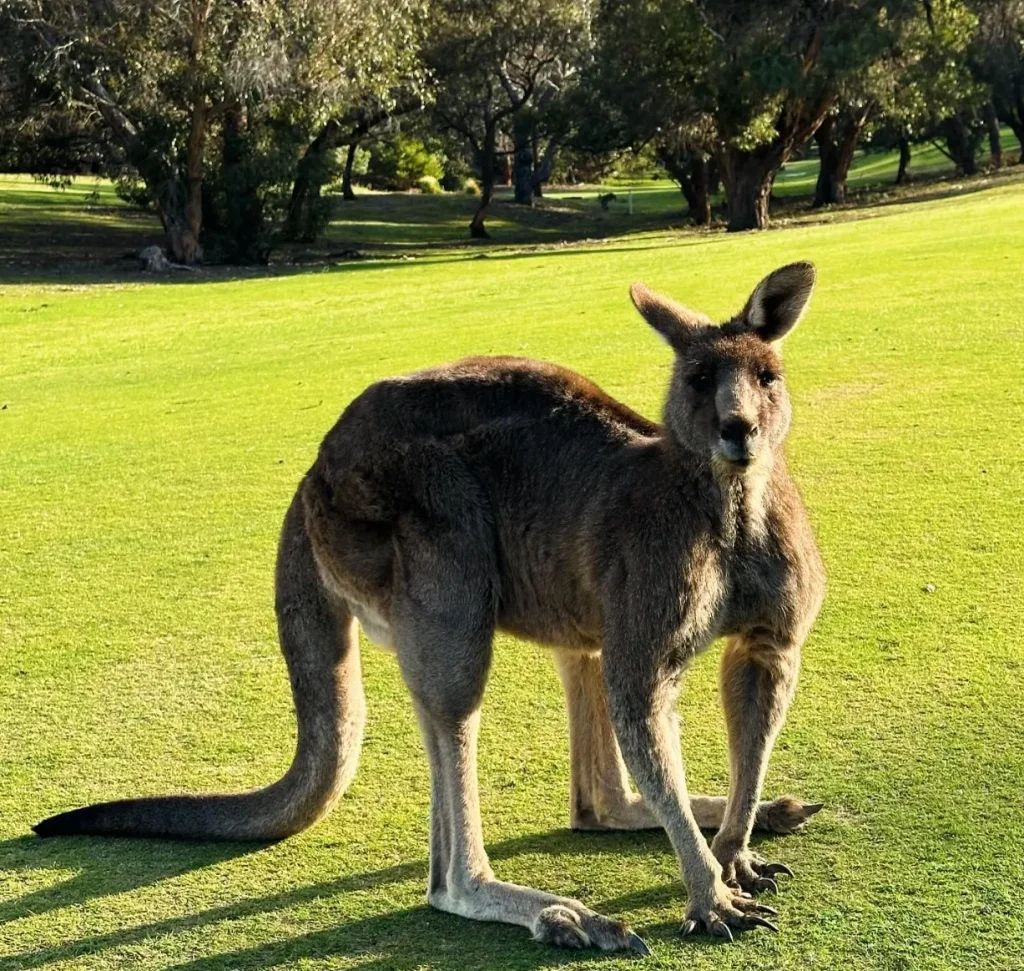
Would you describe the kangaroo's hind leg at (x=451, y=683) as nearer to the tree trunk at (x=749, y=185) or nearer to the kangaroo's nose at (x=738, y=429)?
the kangaroo's nose at (x=738, y=429)

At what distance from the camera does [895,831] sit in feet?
12.9

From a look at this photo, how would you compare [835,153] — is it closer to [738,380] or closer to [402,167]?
[402,167]

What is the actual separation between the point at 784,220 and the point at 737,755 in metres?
36.1

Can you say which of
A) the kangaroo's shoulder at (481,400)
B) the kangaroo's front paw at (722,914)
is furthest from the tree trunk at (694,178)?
the kangaroo's front paw at (722,914)

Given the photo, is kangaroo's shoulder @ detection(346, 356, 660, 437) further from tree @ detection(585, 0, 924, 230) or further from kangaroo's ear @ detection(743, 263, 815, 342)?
tree @ detection(585, 0, 924, 230)

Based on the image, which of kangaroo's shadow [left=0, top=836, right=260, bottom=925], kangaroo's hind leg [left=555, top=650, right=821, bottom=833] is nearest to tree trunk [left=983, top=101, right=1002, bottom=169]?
kangaroo's hind leg [left=555, top=650, right=821, bottom=833]

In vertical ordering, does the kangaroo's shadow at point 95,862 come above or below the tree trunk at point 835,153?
below

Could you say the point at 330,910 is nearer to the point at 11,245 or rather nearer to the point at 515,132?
the point at 11,245

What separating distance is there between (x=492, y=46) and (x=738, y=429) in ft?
113

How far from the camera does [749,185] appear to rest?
3631 cm

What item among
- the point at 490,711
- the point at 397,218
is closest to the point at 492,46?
the point at 397,218

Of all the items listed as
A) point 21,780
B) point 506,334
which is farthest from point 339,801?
point 506,334

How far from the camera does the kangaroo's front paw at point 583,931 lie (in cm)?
351

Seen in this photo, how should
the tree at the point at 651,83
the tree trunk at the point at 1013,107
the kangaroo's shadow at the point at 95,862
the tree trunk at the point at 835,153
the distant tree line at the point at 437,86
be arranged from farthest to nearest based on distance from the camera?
the tree trunk at the point at 1013,107 → the tree trunk at the point at 835,153 → the tree at the point at 651,83 → the distant tree line at the point at 437,86 → the kangaroo's shadow at the point at 95,862
